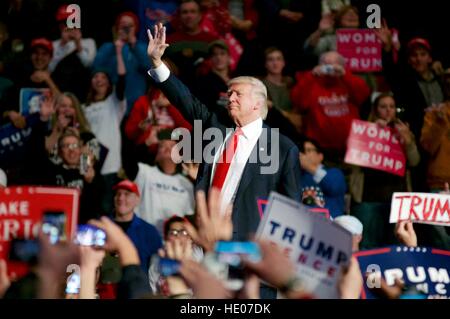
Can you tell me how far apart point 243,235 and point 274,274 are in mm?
2993

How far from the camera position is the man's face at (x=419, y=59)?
1134 centimetres

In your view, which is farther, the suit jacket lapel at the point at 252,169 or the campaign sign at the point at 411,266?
the suit jacket lapel at the point at 252,169

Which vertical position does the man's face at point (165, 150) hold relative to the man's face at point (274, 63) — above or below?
below

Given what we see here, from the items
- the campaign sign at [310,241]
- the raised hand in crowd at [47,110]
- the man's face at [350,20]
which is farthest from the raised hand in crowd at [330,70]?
the campaign sign at [310,241]

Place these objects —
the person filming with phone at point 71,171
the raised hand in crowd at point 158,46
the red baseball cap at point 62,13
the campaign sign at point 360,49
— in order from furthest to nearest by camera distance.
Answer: the red baseball cap at point 62,13 → the campaign sign at point 360,49 → the person filming with phone at point 71,171 → the raised hand in crowd at point 158,46

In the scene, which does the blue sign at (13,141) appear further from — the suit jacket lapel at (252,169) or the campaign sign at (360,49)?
the suit jacket lapel at (252,169)

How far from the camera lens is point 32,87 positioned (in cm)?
1154

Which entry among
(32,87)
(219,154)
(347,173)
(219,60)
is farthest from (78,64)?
(219,154)

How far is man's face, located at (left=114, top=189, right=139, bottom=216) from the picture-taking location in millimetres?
9875

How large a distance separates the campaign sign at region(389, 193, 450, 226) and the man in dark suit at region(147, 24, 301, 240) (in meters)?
0.98

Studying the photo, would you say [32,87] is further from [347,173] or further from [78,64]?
[347,173]

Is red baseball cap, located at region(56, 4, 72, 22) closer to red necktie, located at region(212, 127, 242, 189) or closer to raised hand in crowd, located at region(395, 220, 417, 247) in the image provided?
red necktie, located at region(212, 127, 242, 189)

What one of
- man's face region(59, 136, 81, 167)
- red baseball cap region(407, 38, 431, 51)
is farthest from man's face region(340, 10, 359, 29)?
man's face region(59, 136, 81, 167)

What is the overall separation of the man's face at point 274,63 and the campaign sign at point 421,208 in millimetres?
3238
